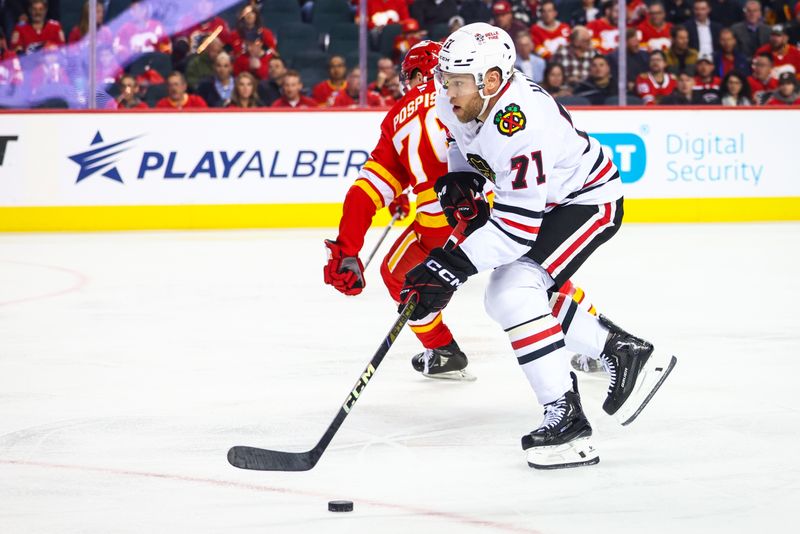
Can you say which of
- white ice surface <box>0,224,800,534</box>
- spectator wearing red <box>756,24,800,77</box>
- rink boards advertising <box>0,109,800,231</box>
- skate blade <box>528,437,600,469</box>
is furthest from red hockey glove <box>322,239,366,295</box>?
spectator wearing red <box>756,24,800,77</box>

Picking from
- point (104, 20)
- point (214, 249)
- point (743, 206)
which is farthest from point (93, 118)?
point (743, 206)

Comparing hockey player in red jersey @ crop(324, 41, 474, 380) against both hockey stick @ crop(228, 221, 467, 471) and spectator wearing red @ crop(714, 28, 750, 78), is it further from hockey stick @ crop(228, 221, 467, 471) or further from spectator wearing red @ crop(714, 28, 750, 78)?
spectator wearing red @ crop(714, 28, 750, 78)

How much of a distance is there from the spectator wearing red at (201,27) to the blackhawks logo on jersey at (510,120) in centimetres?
638

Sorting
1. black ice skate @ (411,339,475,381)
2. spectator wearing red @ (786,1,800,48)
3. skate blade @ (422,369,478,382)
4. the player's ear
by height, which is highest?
the player's ear

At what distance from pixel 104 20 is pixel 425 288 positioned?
20.6 feet

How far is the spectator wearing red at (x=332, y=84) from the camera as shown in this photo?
9367mm

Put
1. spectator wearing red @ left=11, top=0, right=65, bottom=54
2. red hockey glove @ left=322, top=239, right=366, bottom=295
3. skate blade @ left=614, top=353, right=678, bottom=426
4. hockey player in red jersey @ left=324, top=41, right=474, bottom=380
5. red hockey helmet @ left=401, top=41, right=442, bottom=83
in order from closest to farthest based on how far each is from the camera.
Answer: skate blade @ left=614, top=353, right=678, bottom=426 < red hockey glove @ left=322, top=239, right=366, bottom=295 < hockey player in red jersey @ left=324, top=41, right=474, bottom=380 < red hockey helmet @ left=401, top=41, right=442, bottom=83 < spectator wearing red @ left=11, top=0, right=65, bottom=54

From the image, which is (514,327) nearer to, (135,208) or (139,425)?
(139,425)

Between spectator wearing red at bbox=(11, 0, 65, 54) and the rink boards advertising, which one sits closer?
spectator wearing red at bbox=(11, 0, 65, 54)

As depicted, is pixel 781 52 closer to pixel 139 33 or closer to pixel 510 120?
pixel 139 33

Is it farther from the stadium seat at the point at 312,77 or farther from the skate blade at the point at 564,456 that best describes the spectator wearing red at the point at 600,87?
the skate blade at the point at 564,456

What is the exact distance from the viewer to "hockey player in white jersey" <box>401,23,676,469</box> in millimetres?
3107

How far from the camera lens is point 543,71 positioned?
9625mm

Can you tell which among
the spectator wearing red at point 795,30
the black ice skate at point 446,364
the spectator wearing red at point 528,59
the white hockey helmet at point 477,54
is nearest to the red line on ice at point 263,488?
the white hockey helmet at point 477,54
